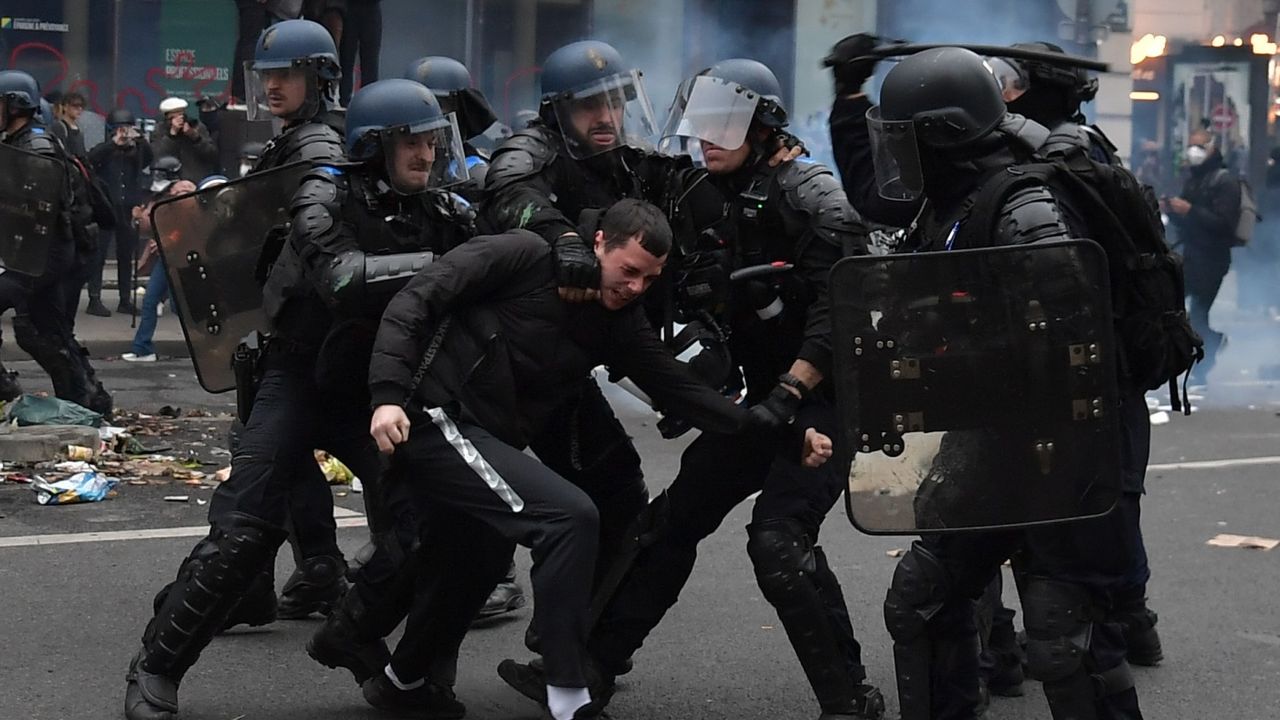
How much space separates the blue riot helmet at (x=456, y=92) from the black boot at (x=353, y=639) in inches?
75.5

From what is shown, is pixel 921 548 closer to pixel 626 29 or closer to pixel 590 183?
pixel 590 183

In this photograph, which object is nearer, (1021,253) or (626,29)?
(1021,253)

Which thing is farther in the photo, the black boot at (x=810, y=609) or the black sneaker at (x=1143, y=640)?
the black sneaker at (x=1143, y=640)

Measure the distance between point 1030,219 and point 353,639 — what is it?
2.04 m

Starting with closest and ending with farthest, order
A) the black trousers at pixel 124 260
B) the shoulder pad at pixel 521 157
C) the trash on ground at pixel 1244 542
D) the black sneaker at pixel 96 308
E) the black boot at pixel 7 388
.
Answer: the shoulder pad at pixel 521 157, the trash on ground at pixel 1244 542, the black boot at pixel 7 388, the black sneaker at pixel 96 308, the black trousers at pixel 124 260

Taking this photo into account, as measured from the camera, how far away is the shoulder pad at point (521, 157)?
4.82 meters

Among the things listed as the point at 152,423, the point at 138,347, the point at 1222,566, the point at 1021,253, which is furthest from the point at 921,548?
the point at 138,347

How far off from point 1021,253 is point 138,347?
998 centimetres

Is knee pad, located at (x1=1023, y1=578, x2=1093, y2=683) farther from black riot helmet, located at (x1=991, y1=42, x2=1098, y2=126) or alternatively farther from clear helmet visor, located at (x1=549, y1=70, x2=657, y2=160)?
clear helmet visor, located at (x1=549, y1=70, x2=657, y2=160)

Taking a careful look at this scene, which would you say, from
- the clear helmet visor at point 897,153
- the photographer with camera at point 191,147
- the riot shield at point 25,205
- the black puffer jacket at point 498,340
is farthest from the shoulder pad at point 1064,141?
the photographer with camera at point 191,147

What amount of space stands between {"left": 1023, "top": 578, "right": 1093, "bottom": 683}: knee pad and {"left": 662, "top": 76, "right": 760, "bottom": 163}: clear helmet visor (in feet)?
4.71

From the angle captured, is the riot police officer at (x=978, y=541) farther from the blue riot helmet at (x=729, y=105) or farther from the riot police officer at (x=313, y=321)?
the riot police officer at (x=313, y=321)

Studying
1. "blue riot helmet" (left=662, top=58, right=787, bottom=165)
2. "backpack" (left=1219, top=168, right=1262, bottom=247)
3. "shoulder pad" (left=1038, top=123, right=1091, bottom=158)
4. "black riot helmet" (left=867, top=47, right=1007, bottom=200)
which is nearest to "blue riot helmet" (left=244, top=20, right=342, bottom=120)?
"blue riot helmet" (left=662, top=58, right=787, bottom=165)

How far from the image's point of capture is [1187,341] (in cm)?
409
